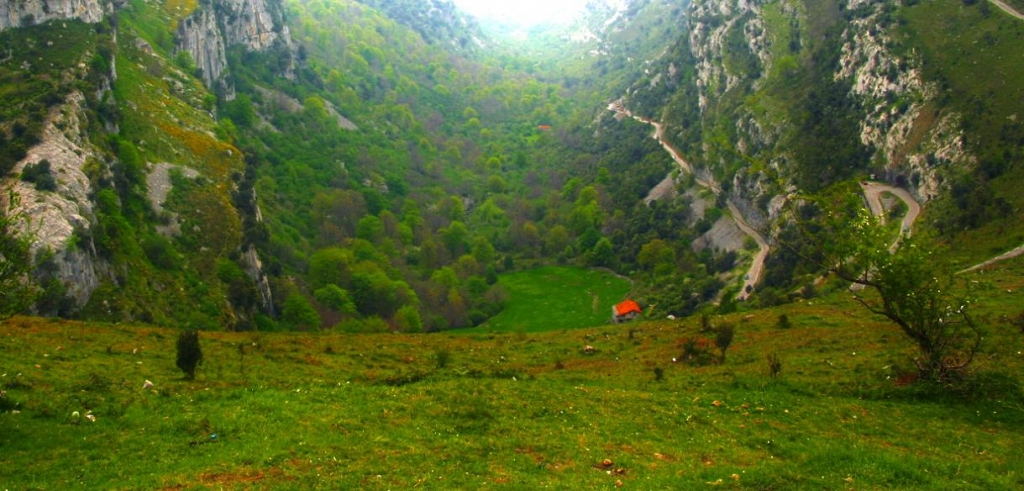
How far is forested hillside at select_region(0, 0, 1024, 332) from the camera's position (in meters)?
69.8

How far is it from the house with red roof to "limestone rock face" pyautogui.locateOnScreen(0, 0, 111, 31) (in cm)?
8792

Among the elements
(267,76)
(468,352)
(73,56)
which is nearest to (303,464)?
(468,352)

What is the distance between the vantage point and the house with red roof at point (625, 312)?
106375 mm

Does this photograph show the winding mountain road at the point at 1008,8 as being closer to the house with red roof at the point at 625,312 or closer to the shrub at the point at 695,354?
the house with red roof at the point at 625,312

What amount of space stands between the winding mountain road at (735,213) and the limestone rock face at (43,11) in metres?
100

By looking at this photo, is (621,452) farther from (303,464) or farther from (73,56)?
(73,56)

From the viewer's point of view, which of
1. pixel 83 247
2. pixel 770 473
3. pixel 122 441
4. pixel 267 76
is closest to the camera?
pixel 770 473

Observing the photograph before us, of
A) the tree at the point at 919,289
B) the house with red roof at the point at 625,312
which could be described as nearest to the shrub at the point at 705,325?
the tree at the point at 919,289

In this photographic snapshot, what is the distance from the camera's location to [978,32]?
97375 mm

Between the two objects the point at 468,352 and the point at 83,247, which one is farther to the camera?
the point at 83,247

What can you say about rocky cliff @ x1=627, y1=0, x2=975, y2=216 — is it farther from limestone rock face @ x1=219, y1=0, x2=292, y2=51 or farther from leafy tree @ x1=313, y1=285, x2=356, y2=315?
limestone rock face @ x1=219, y1=0, x2=292, y2=51

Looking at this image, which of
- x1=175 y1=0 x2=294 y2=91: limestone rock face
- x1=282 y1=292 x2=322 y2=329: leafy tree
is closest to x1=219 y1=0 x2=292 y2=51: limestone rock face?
x1=175 y1=0 x2=294 y2=91: limestone rock face

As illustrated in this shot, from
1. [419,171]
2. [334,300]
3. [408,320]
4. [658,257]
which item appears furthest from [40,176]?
[419,171]

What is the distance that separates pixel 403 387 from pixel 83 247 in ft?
151
